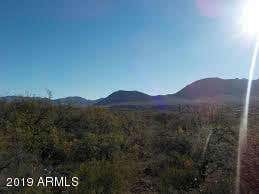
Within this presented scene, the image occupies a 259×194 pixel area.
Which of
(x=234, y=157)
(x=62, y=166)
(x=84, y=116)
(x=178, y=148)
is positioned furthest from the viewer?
(x=84, y=116)

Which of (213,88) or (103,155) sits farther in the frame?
(213,88)

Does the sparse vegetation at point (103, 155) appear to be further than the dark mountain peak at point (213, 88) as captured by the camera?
No

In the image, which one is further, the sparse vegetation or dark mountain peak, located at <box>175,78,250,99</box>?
dark mountain peak, located at <box>175,78,250,99</box>

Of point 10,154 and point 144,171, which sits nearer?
point 10,154

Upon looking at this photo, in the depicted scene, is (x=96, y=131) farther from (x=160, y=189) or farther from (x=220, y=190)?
(x=220, y=190)

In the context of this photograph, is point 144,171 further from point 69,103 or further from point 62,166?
point 69,103

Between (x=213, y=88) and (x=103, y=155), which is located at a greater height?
(x=213, y=88)

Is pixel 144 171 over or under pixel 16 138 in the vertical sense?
under

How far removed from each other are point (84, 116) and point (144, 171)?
29.3ft

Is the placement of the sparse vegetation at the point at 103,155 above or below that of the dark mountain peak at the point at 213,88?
below

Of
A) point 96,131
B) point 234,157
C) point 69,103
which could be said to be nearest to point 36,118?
point 96,131

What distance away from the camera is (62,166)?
493 inches

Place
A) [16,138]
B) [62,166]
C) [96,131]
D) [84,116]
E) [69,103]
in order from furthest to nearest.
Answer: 1. [69,103]
2. [84,116]
3. [96,131]
4. [16,138]
5. [62,166]

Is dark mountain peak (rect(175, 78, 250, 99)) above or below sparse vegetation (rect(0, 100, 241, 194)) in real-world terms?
above
